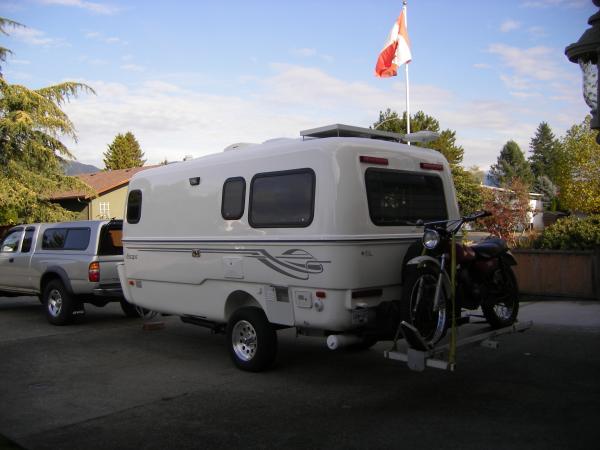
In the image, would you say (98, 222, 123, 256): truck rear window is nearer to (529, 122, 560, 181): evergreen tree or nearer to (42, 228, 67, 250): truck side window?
(42, 228, 67, 250): truck side window

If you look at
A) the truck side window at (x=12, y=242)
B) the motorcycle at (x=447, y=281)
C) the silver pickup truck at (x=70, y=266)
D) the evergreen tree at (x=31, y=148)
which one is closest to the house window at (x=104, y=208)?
the evergreen tree at (x=31, y=148)

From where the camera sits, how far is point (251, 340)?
7.38 metres

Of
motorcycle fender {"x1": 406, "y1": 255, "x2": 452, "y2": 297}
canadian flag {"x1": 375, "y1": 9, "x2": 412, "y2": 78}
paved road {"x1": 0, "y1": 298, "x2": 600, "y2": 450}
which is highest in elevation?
canadian flag {"x1": 375, "y1": 9, "x2": 412, "y2": 78}

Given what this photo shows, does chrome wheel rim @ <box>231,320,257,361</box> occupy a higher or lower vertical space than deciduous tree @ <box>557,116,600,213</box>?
lower

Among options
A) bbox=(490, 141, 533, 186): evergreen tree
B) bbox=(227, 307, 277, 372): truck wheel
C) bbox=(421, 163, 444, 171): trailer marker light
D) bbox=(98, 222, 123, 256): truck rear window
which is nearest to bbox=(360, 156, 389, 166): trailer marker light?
bbox=(421, 163, 444, 171): trailer marker light

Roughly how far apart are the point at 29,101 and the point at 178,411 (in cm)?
2042

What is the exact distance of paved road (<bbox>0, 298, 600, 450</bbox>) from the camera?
16.6 feet

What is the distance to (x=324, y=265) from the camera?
6.23 meters

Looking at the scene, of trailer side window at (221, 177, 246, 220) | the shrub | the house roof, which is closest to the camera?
trailer side window at (221, 177, 246, 220)

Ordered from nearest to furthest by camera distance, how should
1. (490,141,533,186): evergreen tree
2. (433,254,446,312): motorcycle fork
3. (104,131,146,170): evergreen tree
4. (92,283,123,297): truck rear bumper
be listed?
1. (433,254,446,312): motorcycle fork
2. (92,283,123,297): truck rear bumper
3. (104,131,146,170): evergreen tree
4. (490,141,533,186): evergreen tree

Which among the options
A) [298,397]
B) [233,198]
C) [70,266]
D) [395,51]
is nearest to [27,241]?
[70,266]

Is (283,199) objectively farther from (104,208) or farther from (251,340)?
(104,208)

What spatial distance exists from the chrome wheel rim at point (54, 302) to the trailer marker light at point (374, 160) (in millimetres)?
7274

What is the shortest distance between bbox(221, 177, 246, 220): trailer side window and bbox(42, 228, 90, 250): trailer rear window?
14.3 feet
